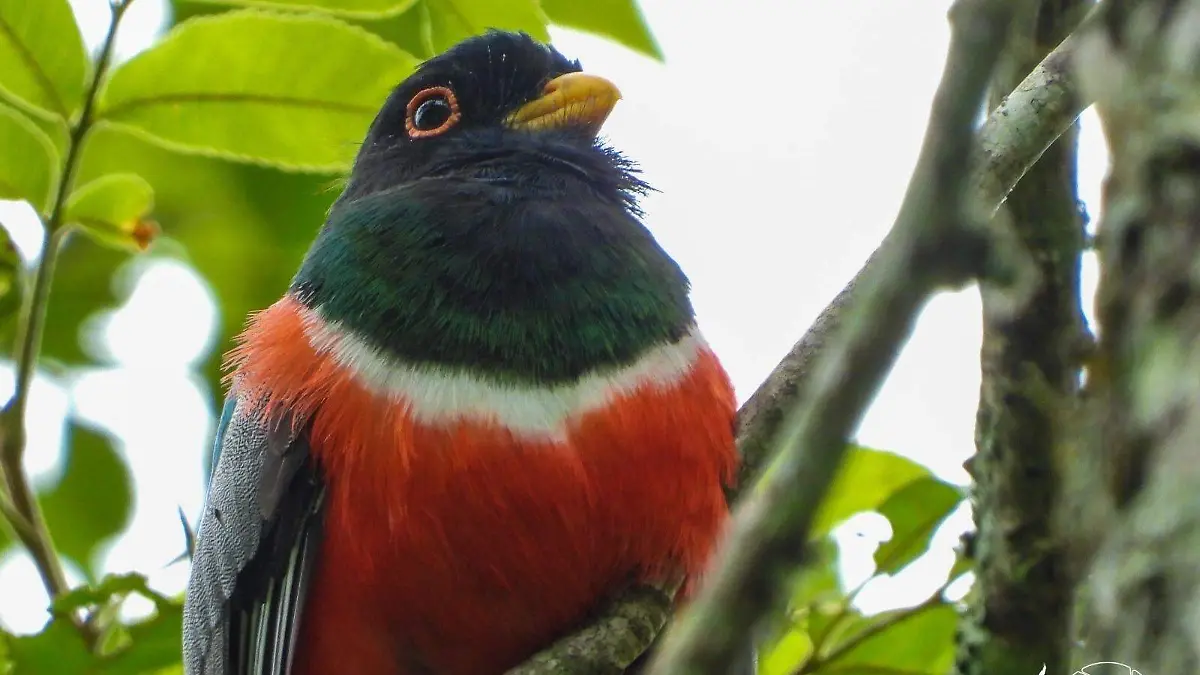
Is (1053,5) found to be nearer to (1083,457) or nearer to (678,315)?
(678,315)

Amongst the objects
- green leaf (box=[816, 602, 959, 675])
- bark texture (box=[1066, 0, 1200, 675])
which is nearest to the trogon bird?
green leaf (box=[816, 602, 959, 675])

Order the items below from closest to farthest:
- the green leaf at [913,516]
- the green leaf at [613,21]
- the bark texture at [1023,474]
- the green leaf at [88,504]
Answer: the bark texture at [1023,474] < the green leaf at [913,516] < the green leaf at [613,21] < the green leaf at [88,504]

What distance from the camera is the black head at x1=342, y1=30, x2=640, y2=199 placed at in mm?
4180

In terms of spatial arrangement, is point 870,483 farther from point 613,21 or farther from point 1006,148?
point 613,21

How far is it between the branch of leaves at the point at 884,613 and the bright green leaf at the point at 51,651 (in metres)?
1.63

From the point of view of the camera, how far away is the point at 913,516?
366 centimetres

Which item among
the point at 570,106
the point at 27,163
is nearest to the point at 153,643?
the point at 27,163

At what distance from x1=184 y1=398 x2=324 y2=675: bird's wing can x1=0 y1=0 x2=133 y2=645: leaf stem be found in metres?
0.31

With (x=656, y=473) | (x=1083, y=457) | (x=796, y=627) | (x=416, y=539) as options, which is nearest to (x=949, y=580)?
(x=796, y=627)

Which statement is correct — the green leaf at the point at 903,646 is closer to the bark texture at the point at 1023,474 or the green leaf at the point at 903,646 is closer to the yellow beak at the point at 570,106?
the bark texture at the point at 1023,474

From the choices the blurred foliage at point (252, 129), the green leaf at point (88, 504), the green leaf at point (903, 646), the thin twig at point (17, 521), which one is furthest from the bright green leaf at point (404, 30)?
the green leaf at point (903, 646)

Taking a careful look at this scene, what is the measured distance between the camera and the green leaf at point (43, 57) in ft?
12.1

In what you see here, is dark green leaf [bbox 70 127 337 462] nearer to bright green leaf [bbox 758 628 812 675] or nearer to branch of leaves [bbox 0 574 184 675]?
branch of leaves [bbox 0 574 184 675]

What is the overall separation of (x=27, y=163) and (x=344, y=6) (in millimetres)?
902
